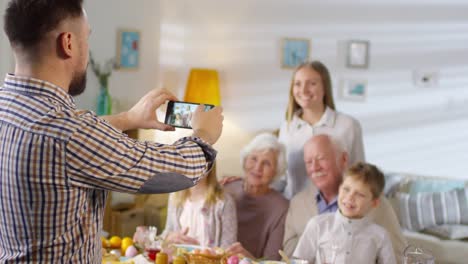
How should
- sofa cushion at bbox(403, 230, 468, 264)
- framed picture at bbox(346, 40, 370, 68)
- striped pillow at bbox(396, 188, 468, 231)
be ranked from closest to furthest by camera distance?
sofa cushion at bbox(403, 230, 468, 264), striped pillow at bbox(396, 188, 468, 231), framed picture at bbox(346, 40, 370, 68)

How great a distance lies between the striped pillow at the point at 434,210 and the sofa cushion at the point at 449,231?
4 cm

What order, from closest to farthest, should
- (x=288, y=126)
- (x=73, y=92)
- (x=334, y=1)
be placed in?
1. (x=73, y=92)
2. (x=288, y=126)
3. (x=334, y=1)

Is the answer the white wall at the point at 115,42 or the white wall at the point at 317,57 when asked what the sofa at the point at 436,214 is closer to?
the white wall at the point at 317,57

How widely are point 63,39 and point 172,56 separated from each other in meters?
4.43

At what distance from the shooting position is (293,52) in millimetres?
5410

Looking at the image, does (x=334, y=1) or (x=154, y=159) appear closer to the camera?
(x=154, y=159)

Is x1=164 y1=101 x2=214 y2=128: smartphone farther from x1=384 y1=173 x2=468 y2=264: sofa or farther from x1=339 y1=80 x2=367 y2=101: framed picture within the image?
x1=339 y1=80 x2=367 y2=101: framed picture

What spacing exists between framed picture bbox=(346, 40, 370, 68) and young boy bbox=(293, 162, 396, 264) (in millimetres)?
2540

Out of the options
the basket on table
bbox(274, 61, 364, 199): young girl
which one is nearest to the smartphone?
the basket on table

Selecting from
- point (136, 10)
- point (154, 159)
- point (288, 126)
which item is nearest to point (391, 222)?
point (288, 126)

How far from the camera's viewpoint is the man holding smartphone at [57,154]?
1.33 meters

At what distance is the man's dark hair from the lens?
137 centimetres

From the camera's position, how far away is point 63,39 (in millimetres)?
1380

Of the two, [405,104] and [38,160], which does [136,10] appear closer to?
[405,104]
